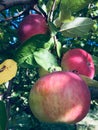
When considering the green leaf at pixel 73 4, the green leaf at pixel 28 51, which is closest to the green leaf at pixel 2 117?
the green leaf at pixel 28 51

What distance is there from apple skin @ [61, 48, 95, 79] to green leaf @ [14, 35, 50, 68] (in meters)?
0.10

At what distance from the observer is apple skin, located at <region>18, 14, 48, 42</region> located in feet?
3.85

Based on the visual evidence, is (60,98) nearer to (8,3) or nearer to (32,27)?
(8,3)

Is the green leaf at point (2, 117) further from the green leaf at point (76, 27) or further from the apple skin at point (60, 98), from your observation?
the green leaf at point (76, 27)

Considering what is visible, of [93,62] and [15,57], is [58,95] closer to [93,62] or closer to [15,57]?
[15,57]

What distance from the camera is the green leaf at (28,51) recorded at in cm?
103

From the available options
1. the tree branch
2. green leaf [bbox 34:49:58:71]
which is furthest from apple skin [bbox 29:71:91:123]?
the tree branch

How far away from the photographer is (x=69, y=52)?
107 centimetres

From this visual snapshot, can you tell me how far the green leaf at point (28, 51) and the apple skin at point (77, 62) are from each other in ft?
0.31

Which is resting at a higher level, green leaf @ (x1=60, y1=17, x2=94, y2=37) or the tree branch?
the tree branch

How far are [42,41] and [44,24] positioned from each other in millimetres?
156

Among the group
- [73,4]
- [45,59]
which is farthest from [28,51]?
[73,4]

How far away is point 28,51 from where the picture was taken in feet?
3.43

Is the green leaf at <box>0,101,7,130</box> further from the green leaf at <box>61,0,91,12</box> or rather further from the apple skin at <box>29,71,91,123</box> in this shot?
the green leaf at <box>61,0,91,12</box>
